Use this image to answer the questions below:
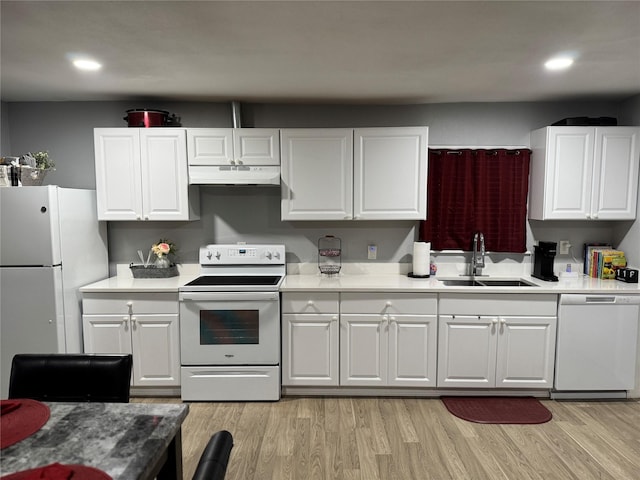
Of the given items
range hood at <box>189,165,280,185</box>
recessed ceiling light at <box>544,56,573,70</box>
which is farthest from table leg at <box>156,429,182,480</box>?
recessed ceiling light at <box>544,56,573,70</box>

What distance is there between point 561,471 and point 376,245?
2023 millimetres

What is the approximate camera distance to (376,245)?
3.69 metres

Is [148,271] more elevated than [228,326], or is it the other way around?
[148,271]

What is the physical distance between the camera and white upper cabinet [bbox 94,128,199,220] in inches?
129

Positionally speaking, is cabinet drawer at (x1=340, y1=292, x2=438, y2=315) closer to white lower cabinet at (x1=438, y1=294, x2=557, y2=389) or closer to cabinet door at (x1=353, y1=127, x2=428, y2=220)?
white lower cabinet at (x1=438, y1=294, x2=557, y2=389)

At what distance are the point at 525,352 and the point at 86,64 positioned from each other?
3604 mm

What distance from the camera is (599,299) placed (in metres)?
3.07

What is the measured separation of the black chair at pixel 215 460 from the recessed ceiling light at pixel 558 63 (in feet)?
8.72

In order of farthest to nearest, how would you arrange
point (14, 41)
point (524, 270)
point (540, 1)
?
point (524, 270) < point (14, 41) < point (540, 1)

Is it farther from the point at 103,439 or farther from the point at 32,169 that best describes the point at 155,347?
the point at 103,439

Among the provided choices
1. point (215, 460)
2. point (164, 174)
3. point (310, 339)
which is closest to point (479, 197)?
point (310, 339)

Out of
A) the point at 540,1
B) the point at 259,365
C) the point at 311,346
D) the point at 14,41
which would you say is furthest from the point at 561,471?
the point at 14,41

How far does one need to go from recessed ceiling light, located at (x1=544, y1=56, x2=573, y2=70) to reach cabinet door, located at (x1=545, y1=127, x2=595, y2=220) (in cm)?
75

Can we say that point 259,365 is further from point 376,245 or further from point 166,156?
point 166,156
